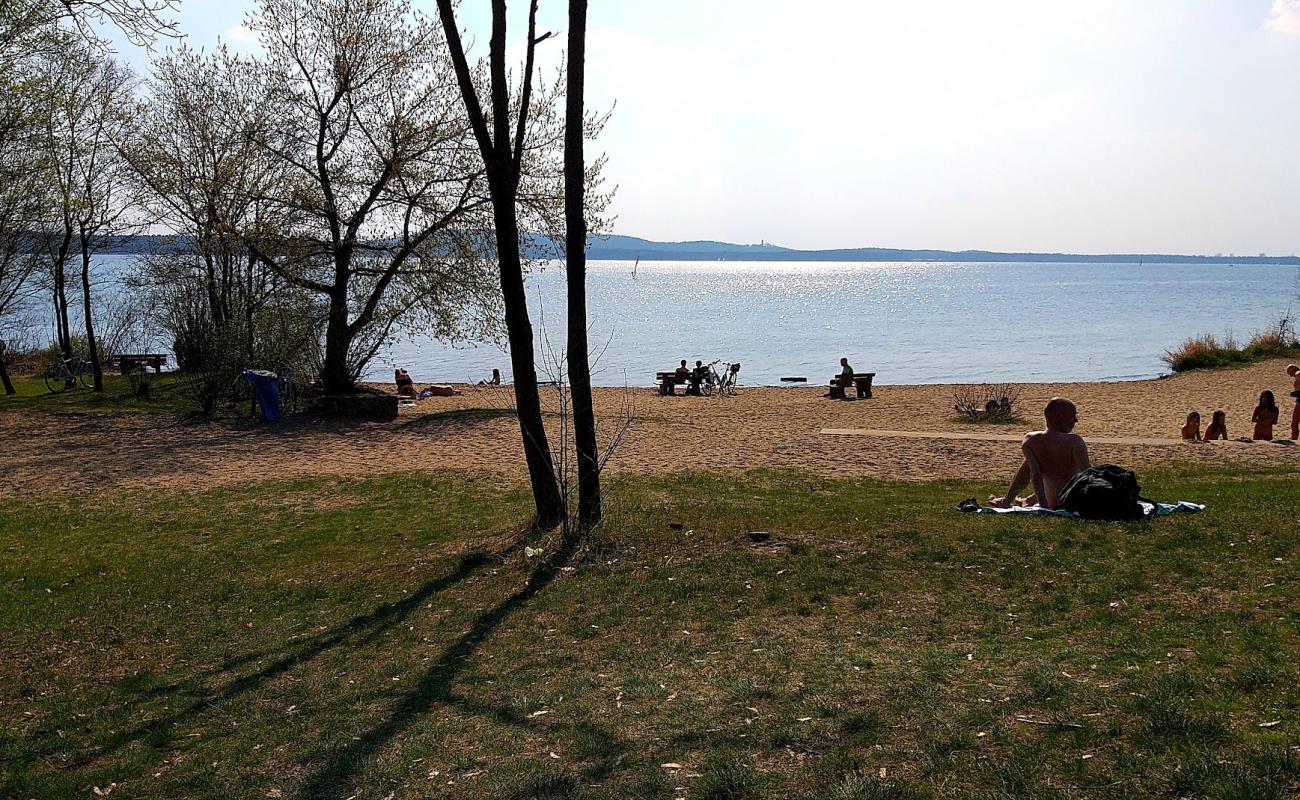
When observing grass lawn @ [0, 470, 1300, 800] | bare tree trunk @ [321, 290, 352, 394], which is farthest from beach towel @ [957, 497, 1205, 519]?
bare tree trunk @ [321, 290, 352, 394]

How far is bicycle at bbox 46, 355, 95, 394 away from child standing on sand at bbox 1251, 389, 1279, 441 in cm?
2710

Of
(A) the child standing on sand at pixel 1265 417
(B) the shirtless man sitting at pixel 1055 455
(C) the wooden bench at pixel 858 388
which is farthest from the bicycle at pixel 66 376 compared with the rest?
(A) the child standing on sand at pixel 1265 417

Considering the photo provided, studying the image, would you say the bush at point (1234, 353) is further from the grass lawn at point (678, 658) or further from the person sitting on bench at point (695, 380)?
the grass lawn at point (678, 658)

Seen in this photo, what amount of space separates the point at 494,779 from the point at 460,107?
64.5ft

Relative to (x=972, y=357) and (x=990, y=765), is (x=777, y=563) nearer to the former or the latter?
(x=990, y=765)

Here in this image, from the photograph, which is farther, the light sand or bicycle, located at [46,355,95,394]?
bicycle, located at [46,355,95,394]

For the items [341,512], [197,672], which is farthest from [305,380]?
[197,672]

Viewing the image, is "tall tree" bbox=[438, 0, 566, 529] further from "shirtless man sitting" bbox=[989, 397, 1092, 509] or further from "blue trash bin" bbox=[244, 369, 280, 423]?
"blue trash bin" bbox=[244, 369, 280, 423]

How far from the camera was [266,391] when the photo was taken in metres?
21.1

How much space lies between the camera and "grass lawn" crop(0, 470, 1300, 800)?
163 inches

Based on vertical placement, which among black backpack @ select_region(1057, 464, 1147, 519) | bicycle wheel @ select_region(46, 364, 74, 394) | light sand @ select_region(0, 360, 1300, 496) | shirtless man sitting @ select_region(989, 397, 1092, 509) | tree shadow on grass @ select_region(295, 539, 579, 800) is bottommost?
tree shadow on grass @ select_region(295, 539, 579, 800)

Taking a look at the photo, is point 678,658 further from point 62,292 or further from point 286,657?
point 62,292

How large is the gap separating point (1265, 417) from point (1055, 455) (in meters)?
10.6

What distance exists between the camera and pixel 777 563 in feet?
26.0
